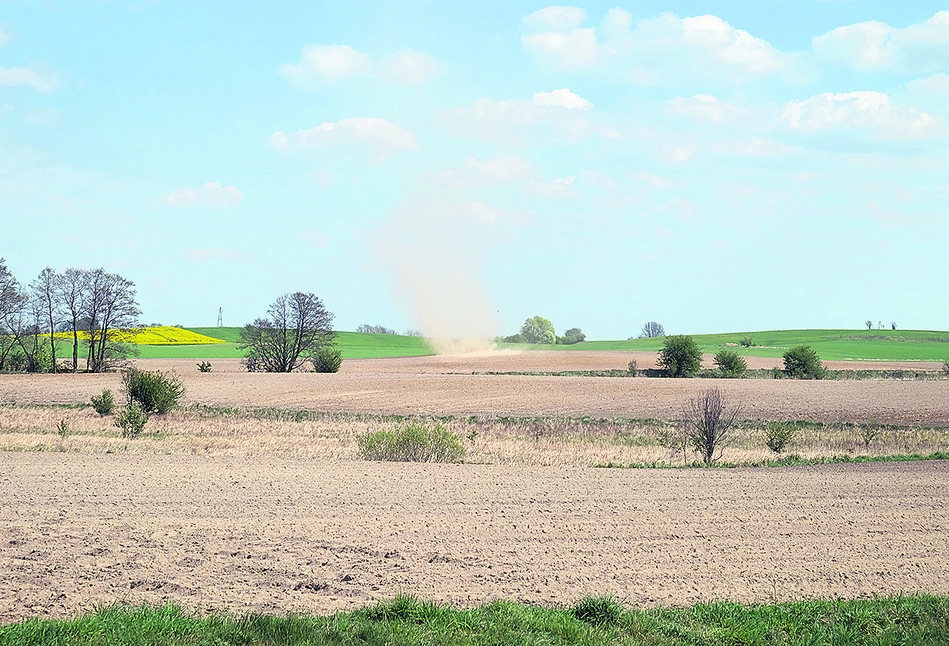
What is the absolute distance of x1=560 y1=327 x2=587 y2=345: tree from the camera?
17200cm

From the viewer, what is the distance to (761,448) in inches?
1080

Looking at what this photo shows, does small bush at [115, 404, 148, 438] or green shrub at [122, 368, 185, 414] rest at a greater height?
green shrub at [122, 368, 185, 414]

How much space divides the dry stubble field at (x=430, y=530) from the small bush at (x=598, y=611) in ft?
2.33

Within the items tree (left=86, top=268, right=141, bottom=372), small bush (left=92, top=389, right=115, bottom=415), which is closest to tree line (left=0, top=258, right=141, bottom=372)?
tree (left=86, top=268, right=141, bottom=372)

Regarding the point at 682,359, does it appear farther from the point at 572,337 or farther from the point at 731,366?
the point at 572,337

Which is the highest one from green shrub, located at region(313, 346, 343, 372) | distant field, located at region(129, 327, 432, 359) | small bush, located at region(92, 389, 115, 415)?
distant field, located at region(129, 327, 432, 359)

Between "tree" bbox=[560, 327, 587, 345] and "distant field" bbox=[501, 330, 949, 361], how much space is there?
592 cm

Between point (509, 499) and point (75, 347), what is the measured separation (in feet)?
206

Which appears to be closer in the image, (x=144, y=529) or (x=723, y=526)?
(x=144, y=529)

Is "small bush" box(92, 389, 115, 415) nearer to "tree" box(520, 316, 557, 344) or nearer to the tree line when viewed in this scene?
the tree line

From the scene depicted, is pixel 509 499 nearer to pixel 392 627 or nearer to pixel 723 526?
pixel 723 526

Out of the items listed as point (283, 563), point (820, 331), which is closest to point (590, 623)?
point (283, 563)

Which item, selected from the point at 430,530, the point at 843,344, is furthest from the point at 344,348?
the point at 430,530

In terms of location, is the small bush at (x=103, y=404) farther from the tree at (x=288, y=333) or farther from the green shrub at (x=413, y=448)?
the tree at (x=288, y=333)
